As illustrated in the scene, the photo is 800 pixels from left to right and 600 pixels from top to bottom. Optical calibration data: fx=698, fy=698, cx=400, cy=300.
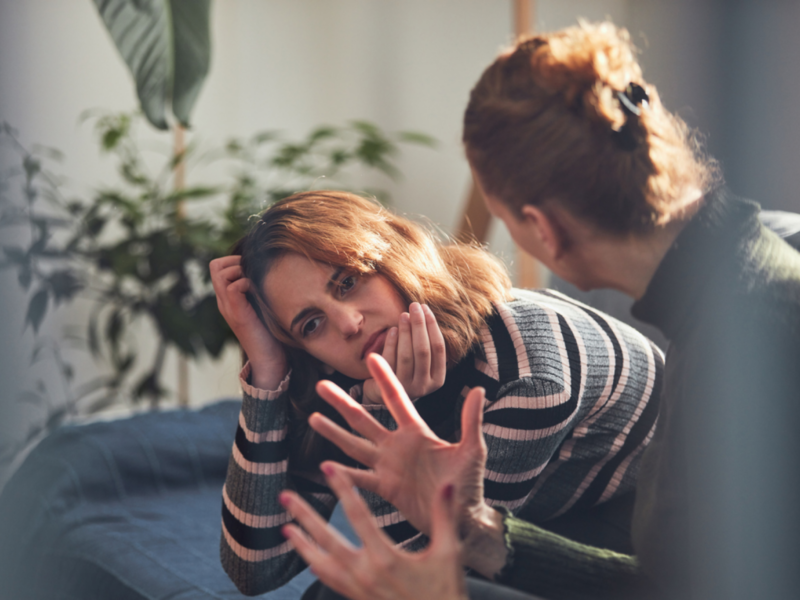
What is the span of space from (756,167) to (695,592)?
28 cm

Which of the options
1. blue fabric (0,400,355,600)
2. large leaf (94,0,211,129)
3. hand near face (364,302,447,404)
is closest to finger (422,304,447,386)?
hand near face (364,302,447,404)

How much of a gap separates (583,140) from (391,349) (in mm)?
177

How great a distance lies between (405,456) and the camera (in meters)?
0.39

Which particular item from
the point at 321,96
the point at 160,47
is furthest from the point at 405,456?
the point at 321,96

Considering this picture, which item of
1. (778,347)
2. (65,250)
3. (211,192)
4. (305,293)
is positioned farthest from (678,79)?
(65,250)

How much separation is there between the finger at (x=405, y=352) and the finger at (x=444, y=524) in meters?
0.12

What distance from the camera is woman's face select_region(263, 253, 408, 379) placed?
444mm

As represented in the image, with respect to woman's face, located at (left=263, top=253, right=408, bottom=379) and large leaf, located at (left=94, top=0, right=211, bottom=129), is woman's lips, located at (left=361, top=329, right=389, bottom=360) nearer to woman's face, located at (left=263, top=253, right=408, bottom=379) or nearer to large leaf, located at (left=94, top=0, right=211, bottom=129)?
woman's face, located at (left=263, top=253, right=408, bottom=379)

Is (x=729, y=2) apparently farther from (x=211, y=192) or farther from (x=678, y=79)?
(x=211, y=192)

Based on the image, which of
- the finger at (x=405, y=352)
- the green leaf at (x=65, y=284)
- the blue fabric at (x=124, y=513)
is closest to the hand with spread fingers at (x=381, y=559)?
the finger at (x=405, y=352)

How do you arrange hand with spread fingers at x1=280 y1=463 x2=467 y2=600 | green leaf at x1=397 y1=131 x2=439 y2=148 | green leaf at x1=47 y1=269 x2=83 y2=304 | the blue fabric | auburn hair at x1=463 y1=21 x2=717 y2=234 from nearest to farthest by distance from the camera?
hand with spread fingers at x1=280 y1=463 x2=467 y2=600
auburn hair at x1=463 y1=21 x2=717 y2=234
the blue fabric
green leaf at x1=47 y1=269 x2=83 y2=304
green leaf at x1=397 y1=131 x2=439 y2=148

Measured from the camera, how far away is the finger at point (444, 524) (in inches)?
13.3

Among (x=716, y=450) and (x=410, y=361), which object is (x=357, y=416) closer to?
(x=410, y=361)

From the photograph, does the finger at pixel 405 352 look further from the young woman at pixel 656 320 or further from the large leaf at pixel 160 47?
the large leaf at pixel 160 47
